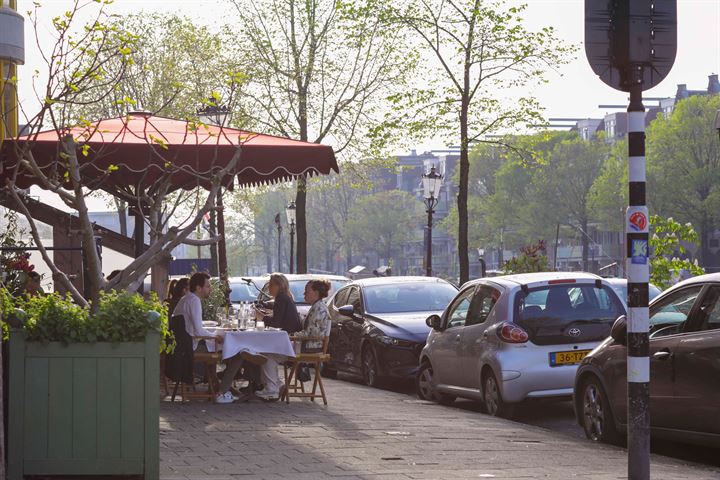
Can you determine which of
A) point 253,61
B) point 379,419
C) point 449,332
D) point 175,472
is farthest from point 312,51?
point 175,472

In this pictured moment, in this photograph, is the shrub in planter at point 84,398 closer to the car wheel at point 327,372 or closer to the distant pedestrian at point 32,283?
the distant pedestrian at point 32,283

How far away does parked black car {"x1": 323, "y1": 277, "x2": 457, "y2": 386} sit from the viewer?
55.6ft

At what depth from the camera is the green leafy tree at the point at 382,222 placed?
116 meters

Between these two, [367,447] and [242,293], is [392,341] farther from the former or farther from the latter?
[242,293]

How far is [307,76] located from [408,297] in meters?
19.2

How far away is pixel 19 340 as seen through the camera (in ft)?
25.3

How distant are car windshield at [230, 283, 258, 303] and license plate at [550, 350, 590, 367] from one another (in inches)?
581

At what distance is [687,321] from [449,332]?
193 inches

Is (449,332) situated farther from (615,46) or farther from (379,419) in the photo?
(615,46)

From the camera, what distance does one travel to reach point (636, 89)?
749 centimetres

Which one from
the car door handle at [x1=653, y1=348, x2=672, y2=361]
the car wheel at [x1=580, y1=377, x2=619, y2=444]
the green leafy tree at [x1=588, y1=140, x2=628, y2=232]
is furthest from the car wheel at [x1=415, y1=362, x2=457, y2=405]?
the green leafy tree at [x1=588, y1=140, x2=628, y2=232]

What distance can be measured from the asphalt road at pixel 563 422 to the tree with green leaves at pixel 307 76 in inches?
792

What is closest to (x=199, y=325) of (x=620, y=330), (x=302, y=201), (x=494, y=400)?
(x=494, y=400)

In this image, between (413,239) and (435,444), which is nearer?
(435,444)
